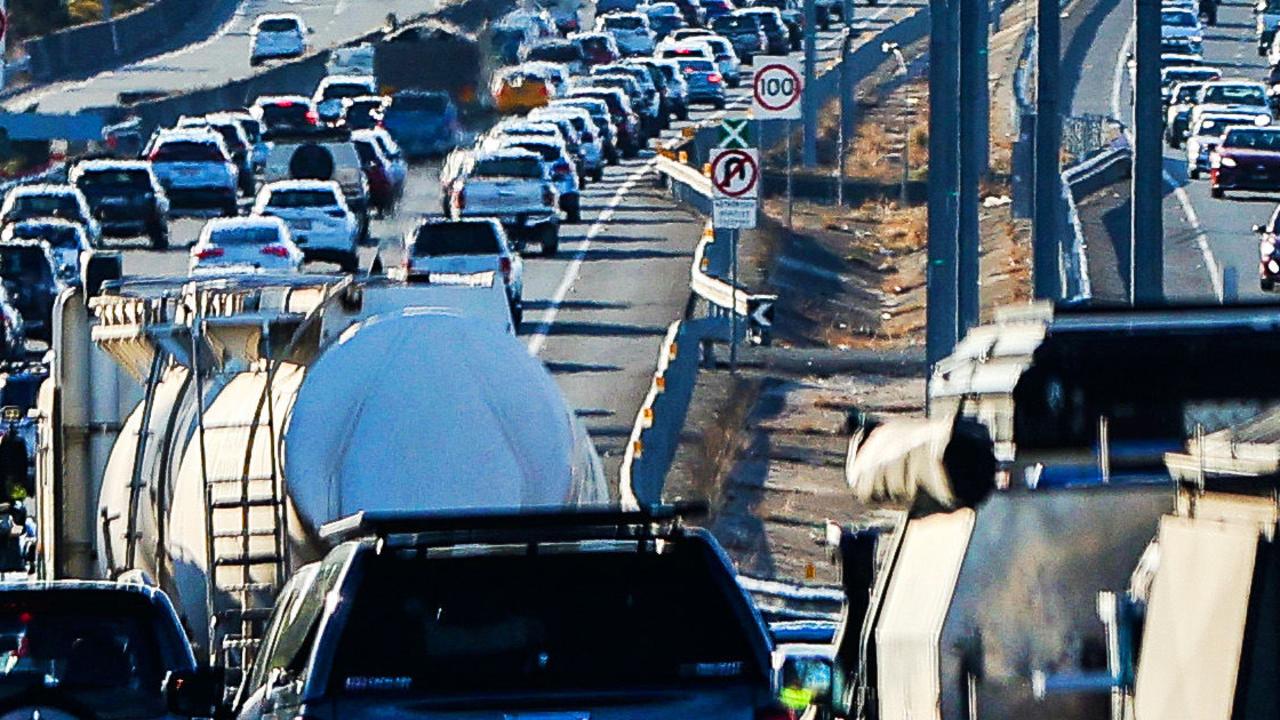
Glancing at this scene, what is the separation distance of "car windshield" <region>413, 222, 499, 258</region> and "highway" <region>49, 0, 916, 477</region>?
3.80ft

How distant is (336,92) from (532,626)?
75580mm

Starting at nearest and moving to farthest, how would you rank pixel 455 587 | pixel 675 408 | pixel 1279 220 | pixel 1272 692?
1. pixel 1272 692
2. pixel 455 587
3. pixel 675 408
4. pixel 1279 220

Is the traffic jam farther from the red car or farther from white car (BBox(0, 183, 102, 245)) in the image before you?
the red car

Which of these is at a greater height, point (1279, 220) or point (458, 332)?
point (458, 332)

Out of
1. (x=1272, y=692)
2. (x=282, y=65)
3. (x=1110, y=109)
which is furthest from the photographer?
(x=282, y=65)

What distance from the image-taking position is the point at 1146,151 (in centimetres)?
2314

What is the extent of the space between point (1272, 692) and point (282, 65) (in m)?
95.9

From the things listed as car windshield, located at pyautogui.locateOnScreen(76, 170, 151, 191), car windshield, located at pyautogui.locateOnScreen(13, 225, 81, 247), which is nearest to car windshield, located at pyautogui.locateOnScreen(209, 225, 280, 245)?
car windshield, located at pyautogui.locateOnScreen(13, 225, 81, 247)

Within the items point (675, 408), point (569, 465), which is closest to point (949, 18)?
point (675, 408)

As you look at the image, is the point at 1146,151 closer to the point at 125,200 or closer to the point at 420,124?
the point at 125,200

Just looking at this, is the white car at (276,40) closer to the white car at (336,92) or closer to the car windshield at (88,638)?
the white car at (336,92)

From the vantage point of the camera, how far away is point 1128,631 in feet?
22.2

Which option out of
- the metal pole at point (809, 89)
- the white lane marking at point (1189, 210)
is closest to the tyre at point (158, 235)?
the metal pole at point (809, 89)

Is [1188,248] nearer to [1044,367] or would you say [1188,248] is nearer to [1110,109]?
[1110,109]
